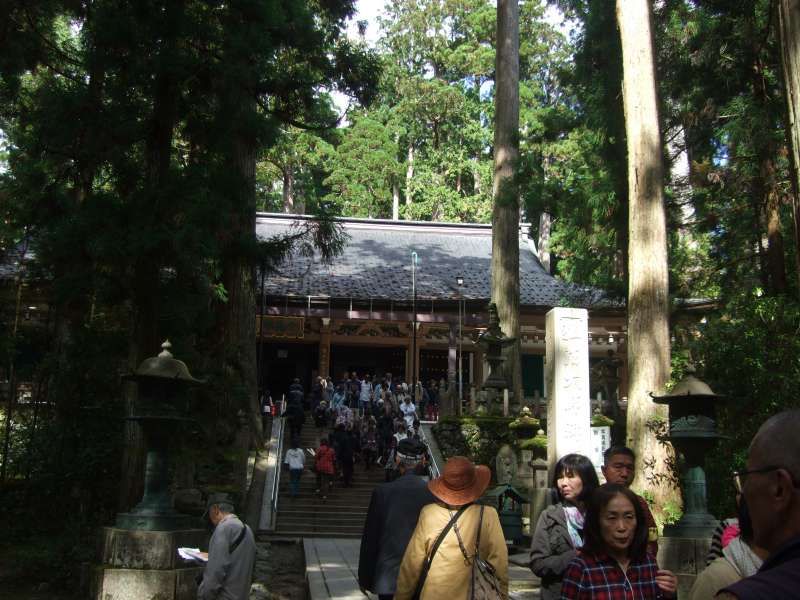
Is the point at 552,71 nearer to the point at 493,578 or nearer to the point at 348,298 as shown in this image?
the point at 348,298

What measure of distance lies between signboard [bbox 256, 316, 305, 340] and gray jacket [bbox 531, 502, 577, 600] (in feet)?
65.3

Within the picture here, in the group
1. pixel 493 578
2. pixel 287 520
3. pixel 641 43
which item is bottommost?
pixel 287 520

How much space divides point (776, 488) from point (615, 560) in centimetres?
164

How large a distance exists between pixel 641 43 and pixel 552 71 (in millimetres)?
24413

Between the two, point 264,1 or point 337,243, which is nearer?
point 264,1

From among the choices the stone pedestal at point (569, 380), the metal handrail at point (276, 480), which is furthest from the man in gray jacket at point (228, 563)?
the metal handrail at point (276, 480)

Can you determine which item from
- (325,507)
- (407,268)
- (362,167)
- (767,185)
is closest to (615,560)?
(767,185)

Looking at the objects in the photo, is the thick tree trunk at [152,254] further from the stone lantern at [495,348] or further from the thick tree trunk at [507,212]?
the thick tree trunk at [507,212]

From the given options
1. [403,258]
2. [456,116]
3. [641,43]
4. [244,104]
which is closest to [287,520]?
[244,104]

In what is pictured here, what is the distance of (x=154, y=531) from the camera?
7551 mm

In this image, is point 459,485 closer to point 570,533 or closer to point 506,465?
point 570,533

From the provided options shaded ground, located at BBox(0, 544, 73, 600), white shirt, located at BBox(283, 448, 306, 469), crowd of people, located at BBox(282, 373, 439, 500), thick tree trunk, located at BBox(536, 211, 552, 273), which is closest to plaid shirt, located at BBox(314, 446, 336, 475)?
crowd of people, located at BBox(282, 373, 439, 500)

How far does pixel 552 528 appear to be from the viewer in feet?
13.0

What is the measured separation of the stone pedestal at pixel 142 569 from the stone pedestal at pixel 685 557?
423 centimetres
